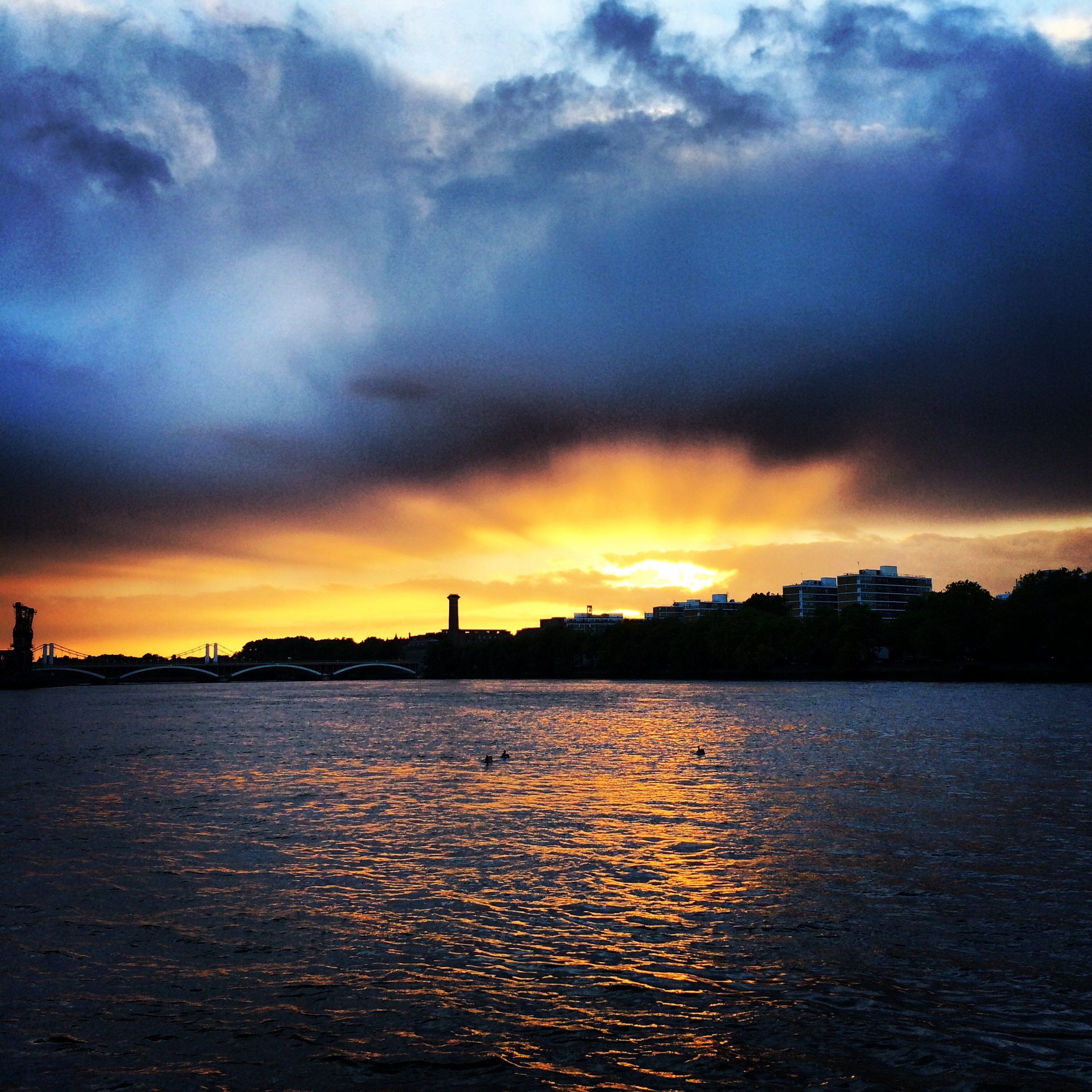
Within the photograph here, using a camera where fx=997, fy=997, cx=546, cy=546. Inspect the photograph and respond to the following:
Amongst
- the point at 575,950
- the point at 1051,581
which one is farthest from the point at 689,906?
the point at 1051,581

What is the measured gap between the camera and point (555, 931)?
57.3 ft

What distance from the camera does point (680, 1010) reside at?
13625mm

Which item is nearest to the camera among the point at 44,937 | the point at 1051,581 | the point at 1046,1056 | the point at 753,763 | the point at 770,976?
the point at 1046,1056

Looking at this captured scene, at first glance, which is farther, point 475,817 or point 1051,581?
point 1051,581

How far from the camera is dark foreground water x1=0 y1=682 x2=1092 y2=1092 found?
1217cm

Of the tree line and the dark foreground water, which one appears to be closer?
the dark foreground water

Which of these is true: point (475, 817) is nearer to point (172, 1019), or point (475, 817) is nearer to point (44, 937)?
point (44, 937)

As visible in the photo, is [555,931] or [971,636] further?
[971,636]

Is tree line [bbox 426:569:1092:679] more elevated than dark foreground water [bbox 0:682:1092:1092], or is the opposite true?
tree line [bbox 426:569:1092:679]

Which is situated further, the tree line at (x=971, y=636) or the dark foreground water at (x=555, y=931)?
the tree line at (x=971, y=636)

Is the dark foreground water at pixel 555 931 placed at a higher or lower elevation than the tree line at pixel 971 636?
lower

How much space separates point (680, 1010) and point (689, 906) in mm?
5539

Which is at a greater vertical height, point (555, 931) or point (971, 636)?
point (971, 636)

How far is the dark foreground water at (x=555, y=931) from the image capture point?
1217 cm
